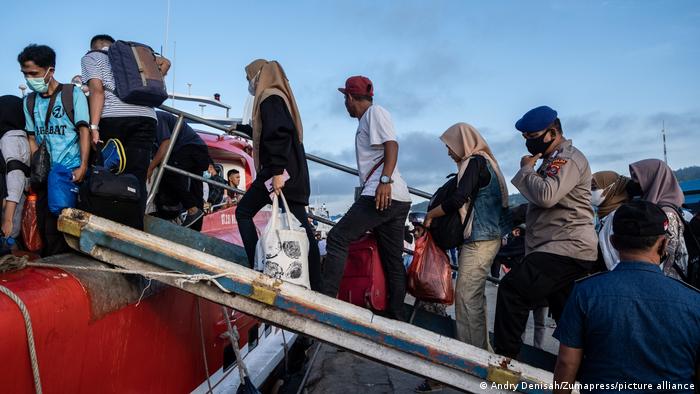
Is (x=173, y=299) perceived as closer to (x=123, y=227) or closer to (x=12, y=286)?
(x=123, y=227)

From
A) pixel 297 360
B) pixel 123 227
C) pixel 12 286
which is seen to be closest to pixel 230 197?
pixel 297 360

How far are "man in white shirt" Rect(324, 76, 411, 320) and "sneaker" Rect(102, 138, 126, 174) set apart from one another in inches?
54.3

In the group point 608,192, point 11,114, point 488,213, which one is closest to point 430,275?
point 488,213

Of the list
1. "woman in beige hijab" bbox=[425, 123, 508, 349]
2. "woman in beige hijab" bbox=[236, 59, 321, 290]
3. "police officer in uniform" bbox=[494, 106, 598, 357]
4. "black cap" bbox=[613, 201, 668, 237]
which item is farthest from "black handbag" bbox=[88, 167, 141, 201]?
"black cap" bbox=[613, 201, 668, 237]

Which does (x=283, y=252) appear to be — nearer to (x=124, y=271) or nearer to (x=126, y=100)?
(x=124, y=271)

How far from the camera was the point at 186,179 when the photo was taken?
524 cm

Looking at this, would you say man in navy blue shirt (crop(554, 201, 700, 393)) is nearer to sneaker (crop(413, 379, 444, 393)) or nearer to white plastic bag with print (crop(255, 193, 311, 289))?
white plastic bag with print (crop(255, 193, 311, 289))

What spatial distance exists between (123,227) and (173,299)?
1.76 ft

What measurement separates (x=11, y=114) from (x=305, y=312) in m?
2.14

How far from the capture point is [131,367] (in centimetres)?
245

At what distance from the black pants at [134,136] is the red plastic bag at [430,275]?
6.26 ft

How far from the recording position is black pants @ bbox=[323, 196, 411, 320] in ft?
11.4

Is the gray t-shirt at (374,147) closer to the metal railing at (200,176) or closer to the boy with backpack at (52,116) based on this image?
the metal railing at (200,176)

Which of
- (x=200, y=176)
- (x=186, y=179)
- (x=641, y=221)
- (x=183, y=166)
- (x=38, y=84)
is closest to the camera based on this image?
(x=641, y=221)
